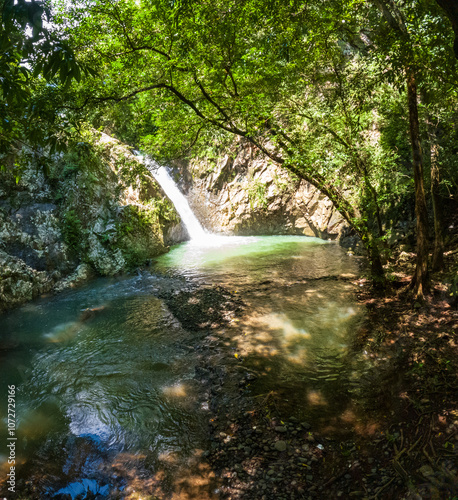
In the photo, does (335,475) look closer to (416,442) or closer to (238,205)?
(416,442)

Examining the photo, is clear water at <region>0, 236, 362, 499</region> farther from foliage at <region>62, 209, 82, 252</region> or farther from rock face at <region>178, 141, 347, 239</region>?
rock face at <region>178, 141, 347, 239</region>

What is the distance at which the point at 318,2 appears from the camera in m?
6.02

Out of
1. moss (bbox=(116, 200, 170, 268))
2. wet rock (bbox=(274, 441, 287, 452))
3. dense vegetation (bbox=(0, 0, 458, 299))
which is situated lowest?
wet rock (bbox=(274, 441, 287, 452))

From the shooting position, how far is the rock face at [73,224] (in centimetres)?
973

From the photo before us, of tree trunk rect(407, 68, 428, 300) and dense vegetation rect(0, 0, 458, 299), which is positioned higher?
dense vegetation rect(0, 0, 458, 299)

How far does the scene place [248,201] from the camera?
2006cm

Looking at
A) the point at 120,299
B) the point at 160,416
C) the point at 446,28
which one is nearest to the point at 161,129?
the point at 120,299

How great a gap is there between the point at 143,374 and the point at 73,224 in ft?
27.9

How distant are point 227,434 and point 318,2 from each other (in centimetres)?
808

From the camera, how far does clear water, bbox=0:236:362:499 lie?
138 inches

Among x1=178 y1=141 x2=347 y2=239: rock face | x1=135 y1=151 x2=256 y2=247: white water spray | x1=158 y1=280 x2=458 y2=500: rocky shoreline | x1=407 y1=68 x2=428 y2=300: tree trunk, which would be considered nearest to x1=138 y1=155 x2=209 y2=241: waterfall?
x1=135 y1=151 x2=256 y2=247: white water spray

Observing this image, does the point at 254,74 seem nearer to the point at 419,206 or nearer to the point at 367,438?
the point at 419,206

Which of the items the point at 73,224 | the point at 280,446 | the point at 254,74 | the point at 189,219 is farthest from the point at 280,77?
the point at 189,219

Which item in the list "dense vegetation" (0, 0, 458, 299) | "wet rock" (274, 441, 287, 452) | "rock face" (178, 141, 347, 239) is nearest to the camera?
"wet rock" (274, 441, 287, 452)
